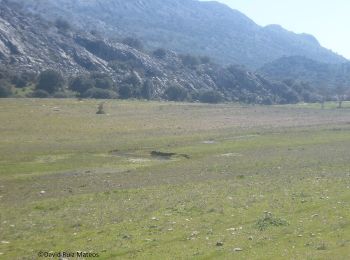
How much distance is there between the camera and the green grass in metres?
21.0

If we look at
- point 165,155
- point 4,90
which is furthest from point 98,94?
point 165,155

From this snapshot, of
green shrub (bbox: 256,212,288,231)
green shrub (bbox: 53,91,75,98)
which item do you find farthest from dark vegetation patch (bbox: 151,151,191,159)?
green shrub (bbox: 53,91,75,98)

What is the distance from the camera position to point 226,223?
25.0 m

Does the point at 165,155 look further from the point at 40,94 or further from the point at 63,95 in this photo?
the point at 63,95

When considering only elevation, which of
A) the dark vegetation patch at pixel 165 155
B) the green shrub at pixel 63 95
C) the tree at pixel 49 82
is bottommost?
the dark vegetation patch at pixel 165 155

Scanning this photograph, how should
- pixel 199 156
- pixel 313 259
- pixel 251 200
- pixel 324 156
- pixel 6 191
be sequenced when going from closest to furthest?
pixel 313 259 → pixel 251 200 → pixel 6 191 → pixel 324 156 → pixel 199 156

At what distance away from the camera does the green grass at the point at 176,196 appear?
828 inches

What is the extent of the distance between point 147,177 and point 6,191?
486 inches

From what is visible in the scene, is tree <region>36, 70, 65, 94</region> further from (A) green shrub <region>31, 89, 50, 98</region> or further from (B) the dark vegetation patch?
(B) the dark vegetation patch

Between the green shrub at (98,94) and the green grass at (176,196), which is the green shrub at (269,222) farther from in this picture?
the green shrub at (98,94)

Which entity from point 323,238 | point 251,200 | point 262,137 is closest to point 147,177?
point 251,200

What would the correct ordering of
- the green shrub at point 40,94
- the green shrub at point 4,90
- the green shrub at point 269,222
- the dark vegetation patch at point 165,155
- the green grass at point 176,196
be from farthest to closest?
1. the green shrub at point 40,94
2. the green shrub at point 4,90
3. the dark vegetation patch at point 165,155
4. the green shrub at point 269,222
5. the green grass at point 176,196

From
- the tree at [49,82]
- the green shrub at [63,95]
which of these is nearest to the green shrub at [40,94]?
the green shrub at [63,95]

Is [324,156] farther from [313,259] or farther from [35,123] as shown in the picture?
[35,123]
